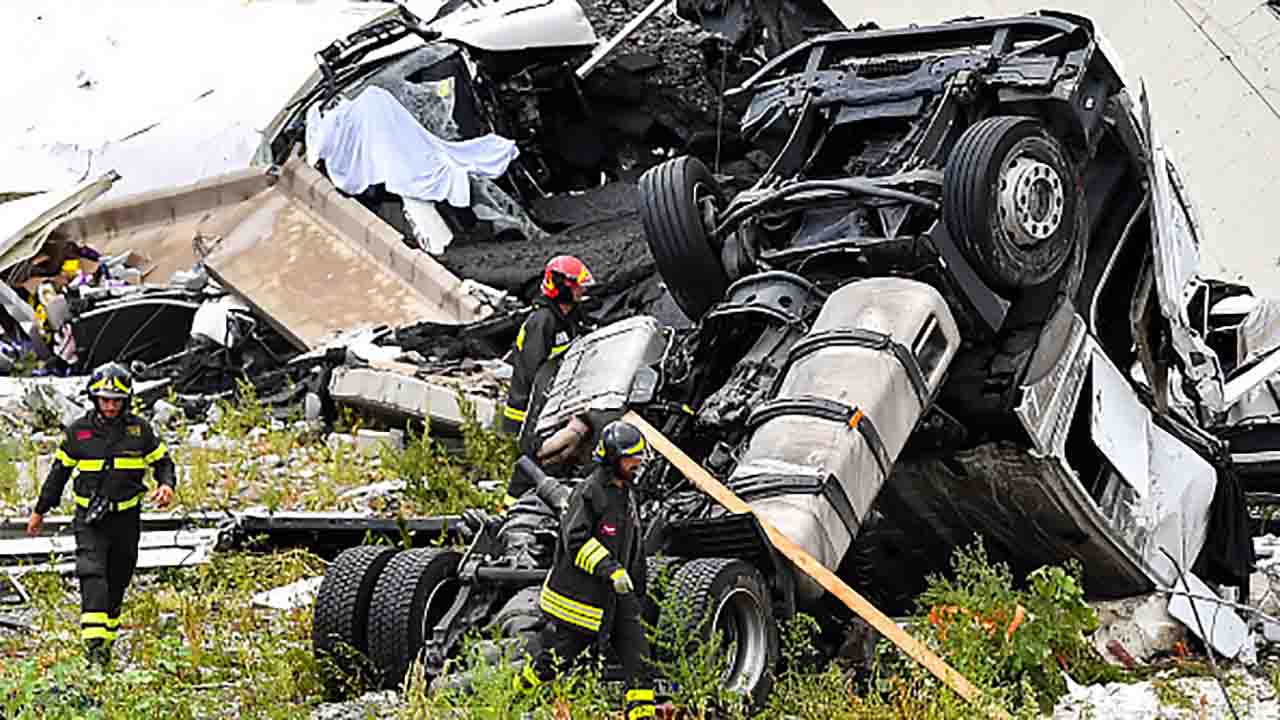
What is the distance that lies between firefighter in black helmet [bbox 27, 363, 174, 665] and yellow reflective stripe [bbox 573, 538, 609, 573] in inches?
95.4

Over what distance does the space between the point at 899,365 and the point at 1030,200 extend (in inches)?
37.1

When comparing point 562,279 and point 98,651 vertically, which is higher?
point 562,279

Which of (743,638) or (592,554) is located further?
(743,638)

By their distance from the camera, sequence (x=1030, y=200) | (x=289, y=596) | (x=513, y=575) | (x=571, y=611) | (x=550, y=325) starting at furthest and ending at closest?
(x=550, y=325), (x=289, y=596), (x=1030, y=200), (x=513, y=575), (x=571, y=611)

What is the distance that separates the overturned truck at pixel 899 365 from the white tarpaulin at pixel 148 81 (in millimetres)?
9208

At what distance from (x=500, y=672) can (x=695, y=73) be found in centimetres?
1114

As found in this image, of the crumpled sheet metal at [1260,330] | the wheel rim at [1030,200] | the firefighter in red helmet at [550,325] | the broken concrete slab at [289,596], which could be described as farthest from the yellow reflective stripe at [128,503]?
the crumpled sheet metal at [1260,330]

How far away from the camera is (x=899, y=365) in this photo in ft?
22.2

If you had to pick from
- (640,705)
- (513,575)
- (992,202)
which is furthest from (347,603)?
(992,202)

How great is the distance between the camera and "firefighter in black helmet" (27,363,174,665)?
297 inches

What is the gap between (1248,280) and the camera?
50.3 ft

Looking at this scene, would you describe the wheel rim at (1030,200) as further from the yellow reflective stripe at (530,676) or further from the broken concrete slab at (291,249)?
the broken concrete slab at (291,249)

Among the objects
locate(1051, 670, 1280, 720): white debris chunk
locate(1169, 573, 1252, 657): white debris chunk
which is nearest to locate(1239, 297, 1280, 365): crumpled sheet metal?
locate(1169, 573, 1252, 657): white debris chunk

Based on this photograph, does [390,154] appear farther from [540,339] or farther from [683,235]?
[683,235]
